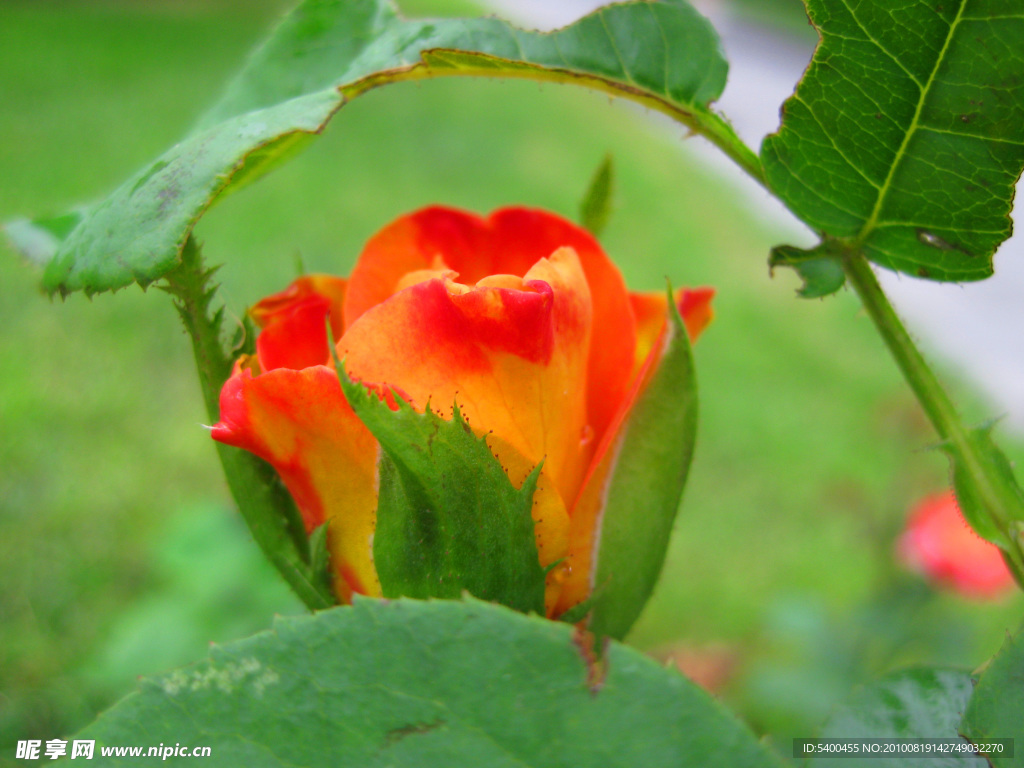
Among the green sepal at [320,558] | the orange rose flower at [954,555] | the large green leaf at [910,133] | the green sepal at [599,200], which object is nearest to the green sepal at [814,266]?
the large green leaf at [910,133]

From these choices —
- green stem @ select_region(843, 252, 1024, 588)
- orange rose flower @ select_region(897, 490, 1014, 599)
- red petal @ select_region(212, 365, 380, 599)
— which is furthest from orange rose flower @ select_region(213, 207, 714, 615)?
orange rose flower @ select_region(897, 490, 1014, 599)

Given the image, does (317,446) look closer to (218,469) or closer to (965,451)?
(965,451)

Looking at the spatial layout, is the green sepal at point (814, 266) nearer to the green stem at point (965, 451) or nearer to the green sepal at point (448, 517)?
the green stem at point (965, 451)

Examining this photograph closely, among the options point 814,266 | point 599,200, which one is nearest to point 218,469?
point 599,200

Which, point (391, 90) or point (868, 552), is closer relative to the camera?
point (868, 552)

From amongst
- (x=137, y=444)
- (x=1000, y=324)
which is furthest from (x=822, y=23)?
(x=1000, y=324)

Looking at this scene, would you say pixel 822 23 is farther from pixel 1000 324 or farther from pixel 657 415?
pixel 1000 324

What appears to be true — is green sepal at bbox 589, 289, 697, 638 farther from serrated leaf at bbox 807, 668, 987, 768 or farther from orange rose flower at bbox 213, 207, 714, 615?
serrated leaf at bbox 807, 668, 987, 768
